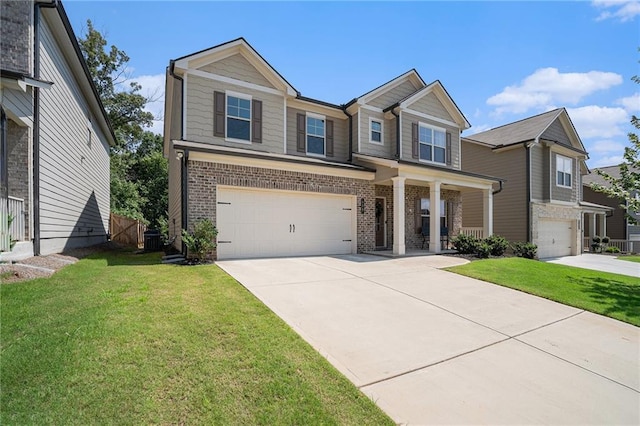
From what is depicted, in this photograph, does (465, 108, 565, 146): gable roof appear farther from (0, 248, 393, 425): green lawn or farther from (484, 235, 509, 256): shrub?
(0, 248, 393, 425): green lawn

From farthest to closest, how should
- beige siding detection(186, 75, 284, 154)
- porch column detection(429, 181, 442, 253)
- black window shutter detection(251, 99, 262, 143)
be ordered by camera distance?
porch column detection(429, 181, 442, 253) < black window shutter detection(251, 99, 262, 143) < beige siding detection(186, 75, 284, 154)

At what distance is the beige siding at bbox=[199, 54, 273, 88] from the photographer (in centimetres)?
1085

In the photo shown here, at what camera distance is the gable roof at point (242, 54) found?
10171 mm

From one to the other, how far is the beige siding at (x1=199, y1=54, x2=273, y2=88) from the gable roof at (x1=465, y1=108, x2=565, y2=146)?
13.8 meters

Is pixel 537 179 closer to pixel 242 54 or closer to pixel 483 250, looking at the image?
pixel 483 250

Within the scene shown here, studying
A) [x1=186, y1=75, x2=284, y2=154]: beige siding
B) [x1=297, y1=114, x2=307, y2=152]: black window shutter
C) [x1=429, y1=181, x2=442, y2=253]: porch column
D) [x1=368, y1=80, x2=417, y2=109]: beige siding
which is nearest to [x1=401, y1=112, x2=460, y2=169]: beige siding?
[x1=368, y1=80, x2=417, y2=109]: beige siding

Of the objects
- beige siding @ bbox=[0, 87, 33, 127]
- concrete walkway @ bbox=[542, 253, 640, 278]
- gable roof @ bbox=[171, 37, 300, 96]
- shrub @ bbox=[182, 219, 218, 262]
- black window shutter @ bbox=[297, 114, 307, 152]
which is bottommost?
concrete walkway @ bbox=[542, 253, 640, 278]

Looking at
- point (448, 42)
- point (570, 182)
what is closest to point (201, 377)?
point (448, 42)

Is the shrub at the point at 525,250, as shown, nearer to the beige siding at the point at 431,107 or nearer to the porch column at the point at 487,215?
the porch column at the point at 487,215

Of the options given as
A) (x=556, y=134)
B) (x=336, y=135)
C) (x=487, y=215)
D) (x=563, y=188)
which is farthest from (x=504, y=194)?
(x=336, y=135)

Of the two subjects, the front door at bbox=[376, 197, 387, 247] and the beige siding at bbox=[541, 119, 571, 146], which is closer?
the front door at bbox=[376, 197, 387, 247]

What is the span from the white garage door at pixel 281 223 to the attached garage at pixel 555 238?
38.4 feet

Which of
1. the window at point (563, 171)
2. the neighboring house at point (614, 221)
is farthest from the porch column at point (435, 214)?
the neighboring house at point (614, 221)

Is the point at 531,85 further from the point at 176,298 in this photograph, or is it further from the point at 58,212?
the point at 58,212
